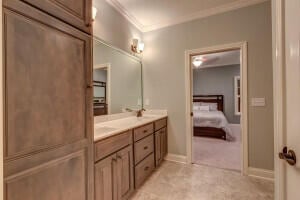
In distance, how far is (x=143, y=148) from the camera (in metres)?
2.22

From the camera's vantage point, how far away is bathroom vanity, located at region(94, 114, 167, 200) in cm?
144

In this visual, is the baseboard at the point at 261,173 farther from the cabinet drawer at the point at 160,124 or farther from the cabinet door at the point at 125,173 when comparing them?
the cabinet door at the point at 125,173

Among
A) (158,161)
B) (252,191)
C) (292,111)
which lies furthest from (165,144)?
(292,111)

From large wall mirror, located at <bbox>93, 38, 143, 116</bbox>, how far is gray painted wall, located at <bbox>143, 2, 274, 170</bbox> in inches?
10.8

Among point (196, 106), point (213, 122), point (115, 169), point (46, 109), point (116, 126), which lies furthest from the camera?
point (196, 106)

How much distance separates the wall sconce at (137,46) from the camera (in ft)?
9.92

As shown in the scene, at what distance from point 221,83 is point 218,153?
13.0ft

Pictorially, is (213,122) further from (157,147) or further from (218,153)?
(157,147)

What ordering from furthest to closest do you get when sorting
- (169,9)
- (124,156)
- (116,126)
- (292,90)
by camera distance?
A: (169,9) < (116,126) < (124,156) < (292,90)

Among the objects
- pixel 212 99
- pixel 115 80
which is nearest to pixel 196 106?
pixel 212 99

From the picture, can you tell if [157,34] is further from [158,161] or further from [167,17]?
[158,161]

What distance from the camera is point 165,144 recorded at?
3039mm

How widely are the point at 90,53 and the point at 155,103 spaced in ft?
6.76

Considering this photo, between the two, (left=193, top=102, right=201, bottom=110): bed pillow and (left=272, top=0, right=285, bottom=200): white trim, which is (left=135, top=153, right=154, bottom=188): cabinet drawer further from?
(left=193, top=102, right=201, bottom=110): bed pillow
